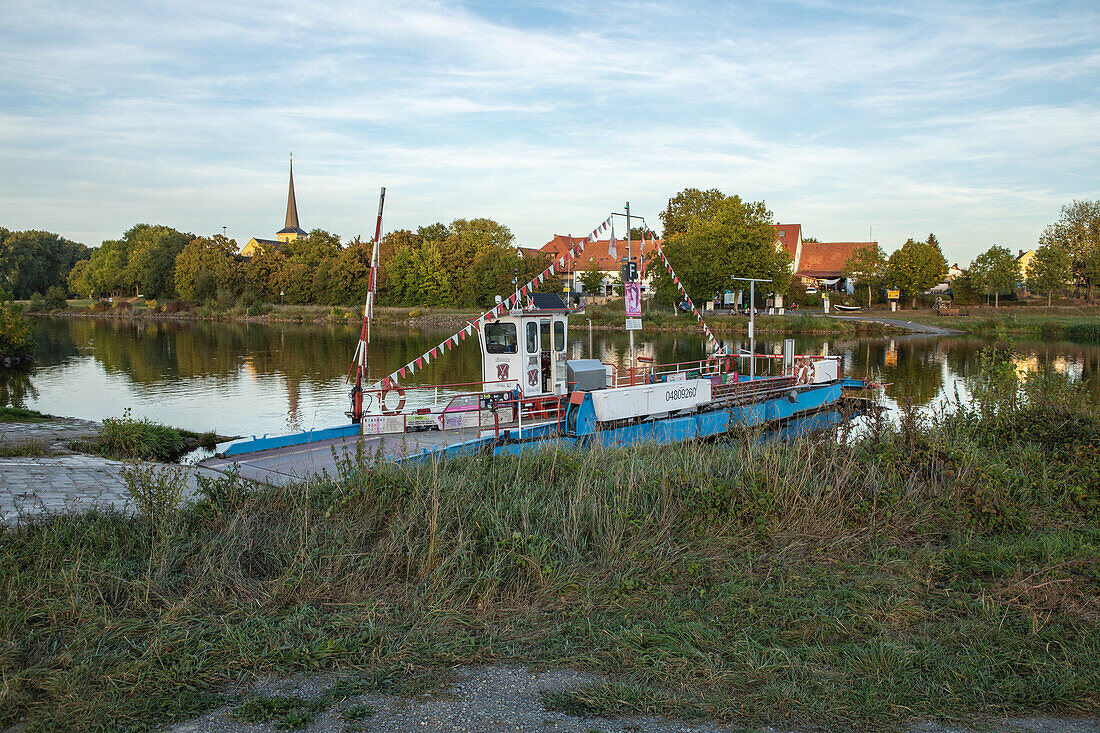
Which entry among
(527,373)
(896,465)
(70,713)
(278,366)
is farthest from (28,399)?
(896,465)

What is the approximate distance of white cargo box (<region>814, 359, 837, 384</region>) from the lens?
810 inches

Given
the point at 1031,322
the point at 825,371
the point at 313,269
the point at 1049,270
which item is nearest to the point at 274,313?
the point at 313,269

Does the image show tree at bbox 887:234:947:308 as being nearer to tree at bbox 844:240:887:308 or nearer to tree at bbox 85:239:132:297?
tree at bbox 844:240:887:308

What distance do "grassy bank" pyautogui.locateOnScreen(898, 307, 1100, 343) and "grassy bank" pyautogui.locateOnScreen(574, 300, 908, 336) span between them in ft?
21.3

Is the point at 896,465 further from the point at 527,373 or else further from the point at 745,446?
the point at 527,373

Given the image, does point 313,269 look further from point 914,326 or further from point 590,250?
point 914,326

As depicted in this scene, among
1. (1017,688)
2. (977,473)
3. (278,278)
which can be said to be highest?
(278,278)

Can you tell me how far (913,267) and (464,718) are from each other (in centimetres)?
8014

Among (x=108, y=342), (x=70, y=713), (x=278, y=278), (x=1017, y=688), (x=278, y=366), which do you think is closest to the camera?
(x=70, y=713)

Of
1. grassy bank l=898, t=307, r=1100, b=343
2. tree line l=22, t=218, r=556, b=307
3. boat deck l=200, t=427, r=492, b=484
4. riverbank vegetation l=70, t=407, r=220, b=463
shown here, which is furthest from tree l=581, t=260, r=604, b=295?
boat deck l=200, t=427, r=492, b=484

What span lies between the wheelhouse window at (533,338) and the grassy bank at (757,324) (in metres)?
42.4

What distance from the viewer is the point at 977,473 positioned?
8.26 m

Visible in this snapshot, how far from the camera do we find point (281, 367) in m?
40.1

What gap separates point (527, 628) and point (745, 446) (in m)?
4.56
